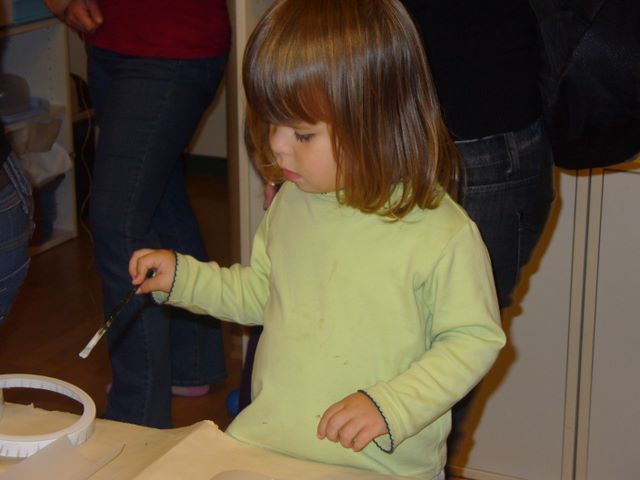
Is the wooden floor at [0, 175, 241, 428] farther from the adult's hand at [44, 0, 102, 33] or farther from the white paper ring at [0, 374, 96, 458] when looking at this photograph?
the white paper ring at [0, 374, 96, 458]

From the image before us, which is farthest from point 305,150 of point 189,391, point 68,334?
point 68,334

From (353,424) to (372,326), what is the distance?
15cm

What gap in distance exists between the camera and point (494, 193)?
133 centimetres

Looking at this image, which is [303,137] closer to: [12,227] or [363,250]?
[363,250]

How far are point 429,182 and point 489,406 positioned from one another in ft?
3.34

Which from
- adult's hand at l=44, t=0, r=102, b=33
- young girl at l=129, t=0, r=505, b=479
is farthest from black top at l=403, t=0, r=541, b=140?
adult's hand at l=44, t=0, r=102, b=33

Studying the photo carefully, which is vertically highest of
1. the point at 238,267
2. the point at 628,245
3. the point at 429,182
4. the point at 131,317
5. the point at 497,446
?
the point at 429,182

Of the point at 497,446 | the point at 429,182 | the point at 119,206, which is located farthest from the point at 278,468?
the point at 497,446

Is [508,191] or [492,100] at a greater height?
[492,100]

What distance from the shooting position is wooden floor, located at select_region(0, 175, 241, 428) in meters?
2.36

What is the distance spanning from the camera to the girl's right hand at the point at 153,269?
117 cm

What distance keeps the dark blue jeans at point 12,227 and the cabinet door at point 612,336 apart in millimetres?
922

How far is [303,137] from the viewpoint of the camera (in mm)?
1069

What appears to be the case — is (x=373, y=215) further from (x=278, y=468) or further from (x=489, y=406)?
(x=489, y=406)
